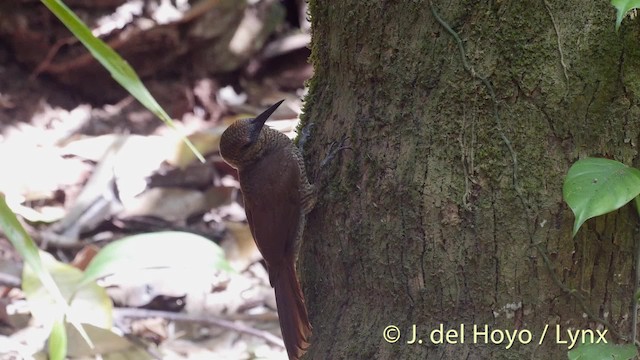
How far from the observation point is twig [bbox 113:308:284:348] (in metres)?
2.85

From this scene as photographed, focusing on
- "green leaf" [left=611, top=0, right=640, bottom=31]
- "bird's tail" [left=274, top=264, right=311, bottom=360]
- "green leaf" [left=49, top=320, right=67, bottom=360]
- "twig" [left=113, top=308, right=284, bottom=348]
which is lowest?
"twig" [left=113, top=308, right=284, bottom=348]

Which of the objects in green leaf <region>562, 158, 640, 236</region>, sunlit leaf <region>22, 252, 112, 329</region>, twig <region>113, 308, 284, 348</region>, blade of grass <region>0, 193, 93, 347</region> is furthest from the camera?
twig <region>113, 308, 284, 348</region>

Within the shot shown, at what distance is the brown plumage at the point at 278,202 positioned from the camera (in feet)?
6.52

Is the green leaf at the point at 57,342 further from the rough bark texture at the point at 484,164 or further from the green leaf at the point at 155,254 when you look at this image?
the rough bark texture at the point at 484,164

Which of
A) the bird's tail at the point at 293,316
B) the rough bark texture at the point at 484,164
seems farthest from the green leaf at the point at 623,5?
the bird's tail at the point at 293,316

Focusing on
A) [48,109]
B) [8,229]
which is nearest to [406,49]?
[8,229]

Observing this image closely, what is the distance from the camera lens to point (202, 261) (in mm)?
1920

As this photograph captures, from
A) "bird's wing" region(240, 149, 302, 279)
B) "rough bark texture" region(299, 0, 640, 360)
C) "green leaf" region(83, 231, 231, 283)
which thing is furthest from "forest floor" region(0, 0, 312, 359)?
"rough bark texture" region(299, 0, 640, 360)

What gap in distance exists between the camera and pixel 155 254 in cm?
195

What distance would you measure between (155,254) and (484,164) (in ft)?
2.75

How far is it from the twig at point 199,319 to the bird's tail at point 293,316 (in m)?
0.85

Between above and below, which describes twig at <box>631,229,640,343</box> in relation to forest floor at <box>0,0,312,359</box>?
above

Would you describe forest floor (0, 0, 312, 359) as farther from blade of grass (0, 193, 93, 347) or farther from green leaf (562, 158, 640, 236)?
green leaf (562, 158, 640, 236)

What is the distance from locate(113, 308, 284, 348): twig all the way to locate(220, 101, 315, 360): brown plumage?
759 mm
